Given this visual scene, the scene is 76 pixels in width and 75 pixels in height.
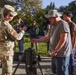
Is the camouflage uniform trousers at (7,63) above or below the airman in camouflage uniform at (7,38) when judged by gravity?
below

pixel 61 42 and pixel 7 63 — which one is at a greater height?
pixel 61 42

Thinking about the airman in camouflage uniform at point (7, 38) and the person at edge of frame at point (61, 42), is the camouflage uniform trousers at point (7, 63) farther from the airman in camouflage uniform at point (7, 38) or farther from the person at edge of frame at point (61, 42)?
the person at edge of frame at point (61, 42)

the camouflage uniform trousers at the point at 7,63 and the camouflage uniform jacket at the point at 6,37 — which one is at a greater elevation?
the camouflage uniform jacket at the point at 6,37

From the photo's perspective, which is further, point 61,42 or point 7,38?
point 7,38

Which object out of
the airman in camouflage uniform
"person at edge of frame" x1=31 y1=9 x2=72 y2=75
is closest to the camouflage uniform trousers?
the airman in camouflage uniform

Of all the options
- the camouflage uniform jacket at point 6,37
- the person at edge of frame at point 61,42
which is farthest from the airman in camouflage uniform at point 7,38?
the person at edge of frame at point 61,42

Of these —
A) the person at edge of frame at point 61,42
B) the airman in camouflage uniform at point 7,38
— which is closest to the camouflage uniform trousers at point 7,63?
the airman in camouflage uniform at point 7,38

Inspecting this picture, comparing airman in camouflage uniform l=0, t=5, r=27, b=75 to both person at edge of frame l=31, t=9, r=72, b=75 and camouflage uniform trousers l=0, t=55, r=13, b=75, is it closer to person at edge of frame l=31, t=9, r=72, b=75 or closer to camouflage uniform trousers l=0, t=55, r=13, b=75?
camouflage uniform trousers l=0, t=55, r=13, b=75

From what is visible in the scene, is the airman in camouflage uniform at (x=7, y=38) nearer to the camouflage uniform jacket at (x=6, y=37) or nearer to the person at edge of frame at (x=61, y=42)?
the camouflage uniform jacket at (x=6, y=37)

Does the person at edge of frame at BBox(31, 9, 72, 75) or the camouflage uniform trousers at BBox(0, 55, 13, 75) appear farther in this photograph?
the camouflage uniform trousers at BBox(0, 55, 13, 75)

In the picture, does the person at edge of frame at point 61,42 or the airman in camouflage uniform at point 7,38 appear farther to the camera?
the airman in camouflage uniform at point 7,38

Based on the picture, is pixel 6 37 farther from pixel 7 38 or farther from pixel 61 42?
pixel 61 42

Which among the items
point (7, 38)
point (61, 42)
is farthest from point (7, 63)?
point (61, 42)

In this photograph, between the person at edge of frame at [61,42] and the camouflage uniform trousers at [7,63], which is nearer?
the person at edge of frame at [61,42]
